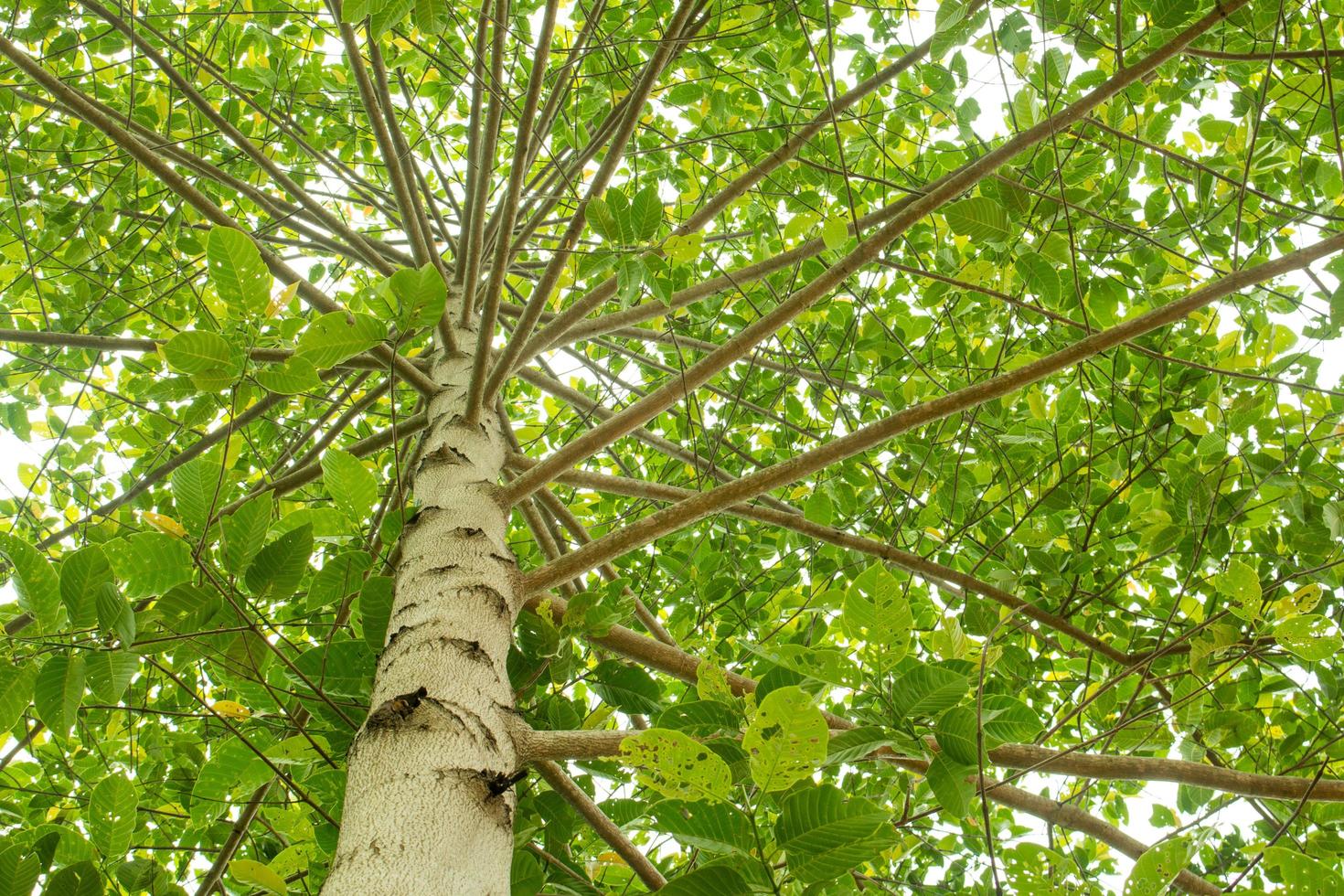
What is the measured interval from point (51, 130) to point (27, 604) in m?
2.51

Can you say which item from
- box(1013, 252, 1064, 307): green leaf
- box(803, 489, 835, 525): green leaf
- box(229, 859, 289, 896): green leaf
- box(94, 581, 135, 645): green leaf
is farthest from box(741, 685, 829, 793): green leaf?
box(803, 489, 835, 525): green leaf

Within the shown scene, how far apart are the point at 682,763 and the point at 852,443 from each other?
777 millimetres

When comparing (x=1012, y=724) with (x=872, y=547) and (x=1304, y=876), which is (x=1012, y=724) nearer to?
(x=1304, y=876)

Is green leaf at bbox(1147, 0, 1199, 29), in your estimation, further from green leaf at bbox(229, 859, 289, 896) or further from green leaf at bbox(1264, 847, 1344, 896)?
green leaf at bbox(229, 859, 289, 896)

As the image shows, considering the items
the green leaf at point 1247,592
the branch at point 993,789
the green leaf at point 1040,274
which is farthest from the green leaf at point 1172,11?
the branch at point 993,789

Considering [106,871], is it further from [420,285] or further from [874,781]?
[874,781]

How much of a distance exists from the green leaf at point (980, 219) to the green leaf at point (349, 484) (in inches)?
42.9

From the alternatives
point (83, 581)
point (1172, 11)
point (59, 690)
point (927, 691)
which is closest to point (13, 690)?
point (59, 690)

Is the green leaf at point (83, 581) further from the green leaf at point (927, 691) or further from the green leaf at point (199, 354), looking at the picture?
the green leaf at point (927, 691)

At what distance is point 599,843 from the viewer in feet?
5.10

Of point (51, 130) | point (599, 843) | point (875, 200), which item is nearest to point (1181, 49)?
point (599, 843)

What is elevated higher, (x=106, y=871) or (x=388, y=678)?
(x=388, y=678)

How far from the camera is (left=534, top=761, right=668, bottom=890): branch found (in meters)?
1.33

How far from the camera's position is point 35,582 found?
3.37 feet
